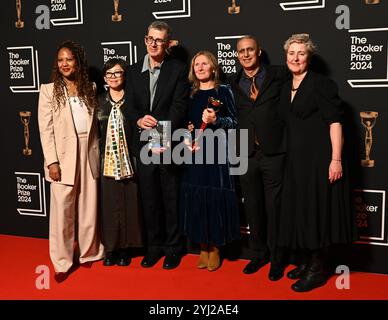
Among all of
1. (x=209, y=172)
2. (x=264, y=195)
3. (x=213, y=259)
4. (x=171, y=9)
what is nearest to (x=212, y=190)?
(x=209, y=172)

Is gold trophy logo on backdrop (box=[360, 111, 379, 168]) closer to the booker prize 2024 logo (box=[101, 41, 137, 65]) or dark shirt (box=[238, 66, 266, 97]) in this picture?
dark shirt (box=[238, 66, 266, 97])

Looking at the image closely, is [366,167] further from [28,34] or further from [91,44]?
[28,34]

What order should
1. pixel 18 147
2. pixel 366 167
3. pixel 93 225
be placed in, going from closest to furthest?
pixel 366 167 < pixel 93 225 < pixel 18 147

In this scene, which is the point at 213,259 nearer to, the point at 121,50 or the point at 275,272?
the point at 275,272

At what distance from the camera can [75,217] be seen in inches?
139

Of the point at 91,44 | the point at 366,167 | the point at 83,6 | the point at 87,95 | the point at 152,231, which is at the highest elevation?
the point at 83,6

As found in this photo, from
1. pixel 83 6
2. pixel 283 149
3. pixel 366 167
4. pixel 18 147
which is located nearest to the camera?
pixel 283 149

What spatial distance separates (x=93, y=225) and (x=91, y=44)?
1487 millimetres

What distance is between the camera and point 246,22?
11.3ft

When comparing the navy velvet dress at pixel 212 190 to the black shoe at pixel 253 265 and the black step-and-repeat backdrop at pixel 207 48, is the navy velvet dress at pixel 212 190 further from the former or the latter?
the black step-and-repeat backdrop at pixel 207 48

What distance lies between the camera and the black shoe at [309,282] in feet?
10.0

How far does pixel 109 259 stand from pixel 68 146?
91 cm

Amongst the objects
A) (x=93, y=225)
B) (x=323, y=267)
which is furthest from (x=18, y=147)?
(x=323, y=267)

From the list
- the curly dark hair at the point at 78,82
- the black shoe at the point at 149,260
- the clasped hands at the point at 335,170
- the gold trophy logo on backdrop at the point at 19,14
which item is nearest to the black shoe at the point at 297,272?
the clasped hands at the point at 335,170
